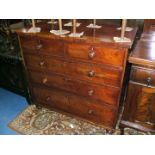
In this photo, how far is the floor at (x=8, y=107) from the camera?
6.60 feet

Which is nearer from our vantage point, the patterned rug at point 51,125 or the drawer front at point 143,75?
the drawer front at point 143,75

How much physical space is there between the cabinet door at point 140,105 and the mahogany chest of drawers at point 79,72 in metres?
0.11

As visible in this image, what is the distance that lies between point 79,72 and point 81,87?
0.59 ft

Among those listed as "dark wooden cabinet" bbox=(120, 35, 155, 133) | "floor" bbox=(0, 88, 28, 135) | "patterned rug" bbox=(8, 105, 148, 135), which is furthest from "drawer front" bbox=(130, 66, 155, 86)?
"floor" bbox=(0, 88, 28, 135)

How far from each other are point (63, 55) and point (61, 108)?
0.75 meters

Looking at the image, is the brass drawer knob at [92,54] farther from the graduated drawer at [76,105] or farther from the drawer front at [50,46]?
the graduated drawer at [76,105]

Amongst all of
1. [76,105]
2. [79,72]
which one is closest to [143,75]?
[79,72]

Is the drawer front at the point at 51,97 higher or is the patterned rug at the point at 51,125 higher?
the drawer front at the point at 51,97

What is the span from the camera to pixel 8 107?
2.29 metres

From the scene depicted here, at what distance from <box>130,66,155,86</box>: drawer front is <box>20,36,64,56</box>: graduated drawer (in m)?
0.67

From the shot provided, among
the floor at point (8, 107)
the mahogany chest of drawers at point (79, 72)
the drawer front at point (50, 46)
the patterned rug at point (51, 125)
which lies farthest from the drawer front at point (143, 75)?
the floor at point (8, 107)

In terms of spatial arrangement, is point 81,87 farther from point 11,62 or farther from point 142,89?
point 11,62

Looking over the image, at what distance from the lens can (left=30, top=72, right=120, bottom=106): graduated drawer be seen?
154cm

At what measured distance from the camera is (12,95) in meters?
2.50
